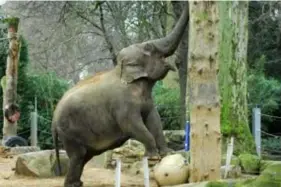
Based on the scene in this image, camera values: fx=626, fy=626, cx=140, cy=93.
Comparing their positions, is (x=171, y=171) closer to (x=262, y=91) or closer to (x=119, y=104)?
(x=119, y=104)

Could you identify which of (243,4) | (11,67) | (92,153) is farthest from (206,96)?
(11,67)

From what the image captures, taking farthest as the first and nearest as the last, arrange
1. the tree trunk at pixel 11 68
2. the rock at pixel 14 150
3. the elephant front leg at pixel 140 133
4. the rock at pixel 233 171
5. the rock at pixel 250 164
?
the tree trunk at pixel 11 68 → the rock at pixel 14 150 → the rock at pixel 250 164 → the rock at pixel 233 171 → the elephant front leg at pixel 140 133

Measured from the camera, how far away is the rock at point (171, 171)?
635 centimetres

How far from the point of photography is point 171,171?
6461mm

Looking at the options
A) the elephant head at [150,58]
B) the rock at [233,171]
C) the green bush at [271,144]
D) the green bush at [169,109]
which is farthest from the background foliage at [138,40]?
the elephant head at [150,58]

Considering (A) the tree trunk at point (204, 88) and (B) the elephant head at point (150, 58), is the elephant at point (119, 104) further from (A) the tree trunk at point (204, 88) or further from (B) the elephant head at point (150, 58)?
(A) the tree trunk at point (204, 88)

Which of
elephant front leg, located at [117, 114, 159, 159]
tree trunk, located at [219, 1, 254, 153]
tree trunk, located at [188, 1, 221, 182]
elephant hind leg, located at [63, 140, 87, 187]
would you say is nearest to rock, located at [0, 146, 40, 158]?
tree trunk, located at [219, 1, 254, 153]

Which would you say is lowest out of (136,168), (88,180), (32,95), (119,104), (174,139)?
(88,180)

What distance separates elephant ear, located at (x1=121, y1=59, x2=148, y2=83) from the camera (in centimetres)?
636

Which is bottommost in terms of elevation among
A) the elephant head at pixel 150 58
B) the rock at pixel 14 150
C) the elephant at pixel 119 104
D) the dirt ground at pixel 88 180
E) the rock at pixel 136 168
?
the dirt ground at pixel 88 180

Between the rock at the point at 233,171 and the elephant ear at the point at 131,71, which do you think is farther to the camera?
the rock at the point at 233,171

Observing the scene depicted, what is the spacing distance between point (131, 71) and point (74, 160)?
46.9 inches

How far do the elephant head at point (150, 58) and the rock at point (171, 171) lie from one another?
0.87 meters

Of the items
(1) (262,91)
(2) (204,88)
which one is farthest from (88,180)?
Answer: (1) (262,91)
